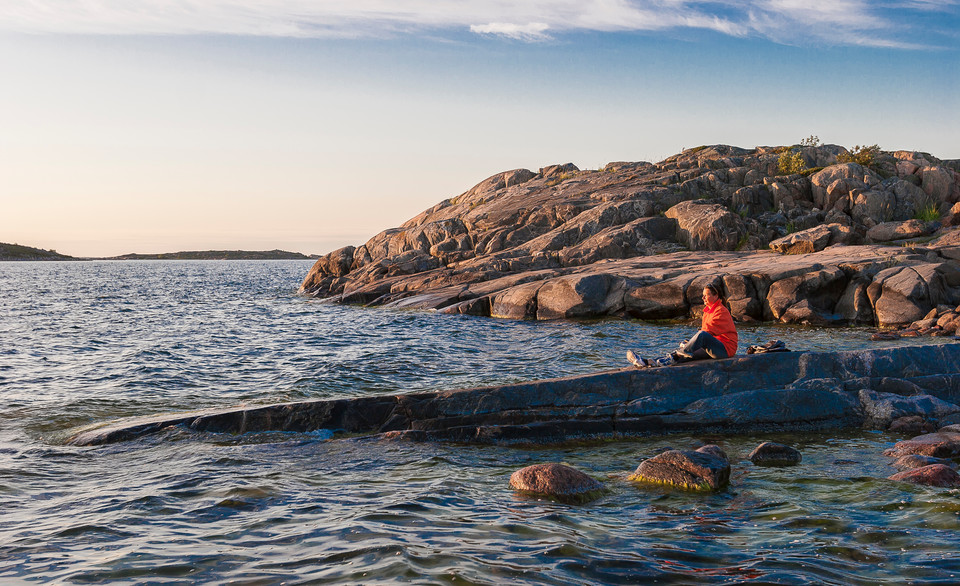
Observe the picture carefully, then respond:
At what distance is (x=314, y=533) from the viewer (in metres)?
7.42

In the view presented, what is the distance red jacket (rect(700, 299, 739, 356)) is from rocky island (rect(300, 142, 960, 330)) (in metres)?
15.2

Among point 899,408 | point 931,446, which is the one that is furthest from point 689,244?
point 931,446

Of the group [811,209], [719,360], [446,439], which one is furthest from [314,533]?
[811,209]

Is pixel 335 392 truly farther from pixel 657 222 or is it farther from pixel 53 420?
pixel 657 222

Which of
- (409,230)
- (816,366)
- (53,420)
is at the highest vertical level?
(409,230)

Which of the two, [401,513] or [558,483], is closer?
[401,513]

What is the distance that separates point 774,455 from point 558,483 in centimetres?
389

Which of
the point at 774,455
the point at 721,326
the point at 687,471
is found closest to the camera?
the point at 687,471

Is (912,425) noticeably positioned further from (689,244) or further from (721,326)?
(689,244)

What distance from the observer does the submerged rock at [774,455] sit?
10.0 metres

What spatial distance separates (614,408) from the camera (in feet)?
40.1

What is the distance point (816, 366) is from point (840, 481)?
4543 millimetres

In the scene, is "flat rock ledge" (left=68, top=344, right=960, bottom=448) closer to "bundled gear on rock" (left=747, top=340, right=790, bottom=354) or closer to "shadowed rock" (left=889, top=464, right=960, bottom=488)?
"bundled gear on rock" (left=747, top=340, right=790, bottom=354)

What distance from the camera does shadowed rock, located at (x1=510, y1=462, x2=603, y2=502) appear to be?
8617mm
